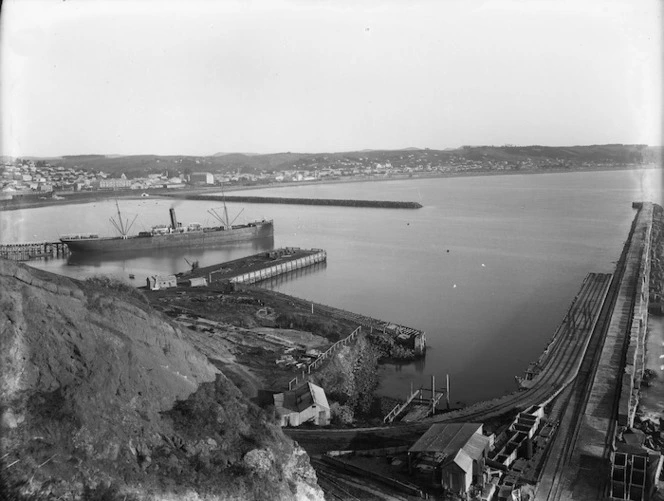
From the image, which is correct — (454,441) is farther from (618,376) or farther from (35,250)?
(35,250)

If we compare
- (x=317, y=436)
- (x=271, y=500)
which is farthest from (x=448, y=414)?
(x=271, y=500)

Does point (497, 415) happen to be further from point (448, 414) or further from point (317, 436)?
point (317, 436)

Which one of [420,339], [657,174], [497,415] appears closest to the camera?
[497,415]

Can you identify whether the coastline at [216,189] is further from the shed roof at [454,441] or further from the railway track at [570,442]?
the shed roof at [454,441]

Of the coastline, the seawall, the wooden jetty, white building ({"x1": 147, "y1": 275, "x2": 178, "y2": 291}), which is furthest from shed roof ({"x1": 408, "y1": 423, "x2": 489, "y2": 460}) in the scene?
the coastline

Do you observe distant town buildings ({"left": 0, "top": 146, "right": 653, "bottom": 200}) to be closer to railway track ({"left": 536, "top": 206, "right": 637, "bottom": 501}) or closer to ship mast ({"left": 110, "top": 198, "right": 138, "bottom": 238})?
ship mast ({"left": 110, "top": 198, "right": 138, "bottom": 238})

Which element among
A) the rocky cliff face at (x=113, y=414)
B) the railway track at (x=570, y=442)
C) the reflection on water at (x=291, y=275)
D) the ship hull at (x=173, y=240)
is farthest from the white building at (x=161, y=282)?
the ship hull at (x=173, y=240)
